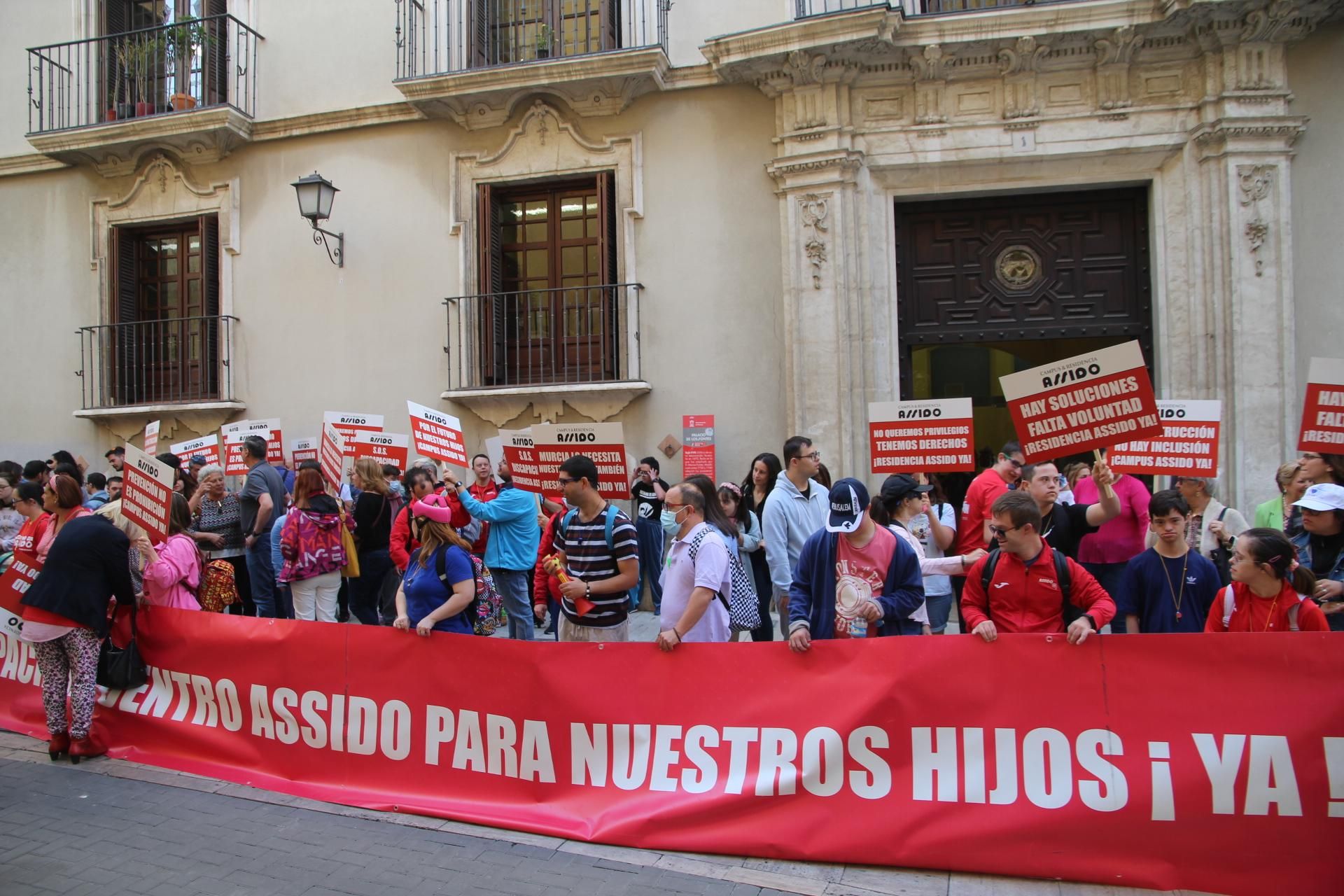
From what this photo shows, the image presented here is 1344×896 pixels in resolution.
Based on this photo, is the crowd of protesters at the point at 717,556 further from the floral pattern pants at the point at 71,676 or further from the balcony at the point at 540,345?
the balcony at the point at 540,345

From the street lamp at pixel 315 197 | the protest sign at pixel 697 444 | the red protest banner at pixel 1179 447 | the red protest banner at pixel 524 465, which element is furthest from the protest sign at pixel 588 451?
the street lamp at pixel 315 197

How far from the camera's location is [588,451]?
643 centimetres

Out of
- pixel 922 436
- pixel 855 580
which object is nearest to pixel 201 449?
pixel 922 436

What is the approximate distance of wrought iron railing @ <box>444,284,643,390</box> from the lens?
11305mm

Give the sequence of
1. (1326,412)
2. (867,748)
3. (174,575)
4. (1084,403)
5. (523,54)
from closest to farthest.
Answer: (867,748) < (1084,403) < (1326,412) < (174,575) < (523,54)

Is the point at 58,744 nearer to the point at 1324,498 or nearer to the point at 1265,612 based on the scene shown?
the point at 1265,612

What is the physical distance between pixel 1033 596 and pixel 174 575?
505 cm

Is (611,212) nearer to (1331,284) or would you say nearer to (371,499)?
(371,499)

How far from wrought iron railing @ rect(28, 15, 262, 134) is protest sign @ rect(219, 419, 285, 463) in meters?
4.32

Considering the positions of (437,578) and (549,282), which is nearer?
(437,578)

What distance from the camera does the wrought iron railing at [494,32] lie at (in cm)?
1149

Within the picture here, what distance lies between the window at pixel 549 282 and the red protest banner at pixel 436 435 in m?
2.93

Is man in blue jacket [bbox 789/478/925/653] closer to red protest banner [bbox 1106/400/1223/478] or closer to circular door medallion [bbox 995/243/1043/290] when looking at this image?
red protest banner [bbox 1106/400/1223/478]

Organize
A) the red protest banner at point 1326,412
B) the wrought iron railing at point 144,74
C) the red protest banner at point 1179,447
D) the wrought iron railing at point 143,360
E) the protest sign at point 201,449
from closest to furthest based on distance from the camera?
the red protest banner at point 1326,412 → the red protest banner at point 1179,447 → the protest sign at point 201,449 → the wrought iron railing at point 144,74 → the wrought iron railing at point 143,360
